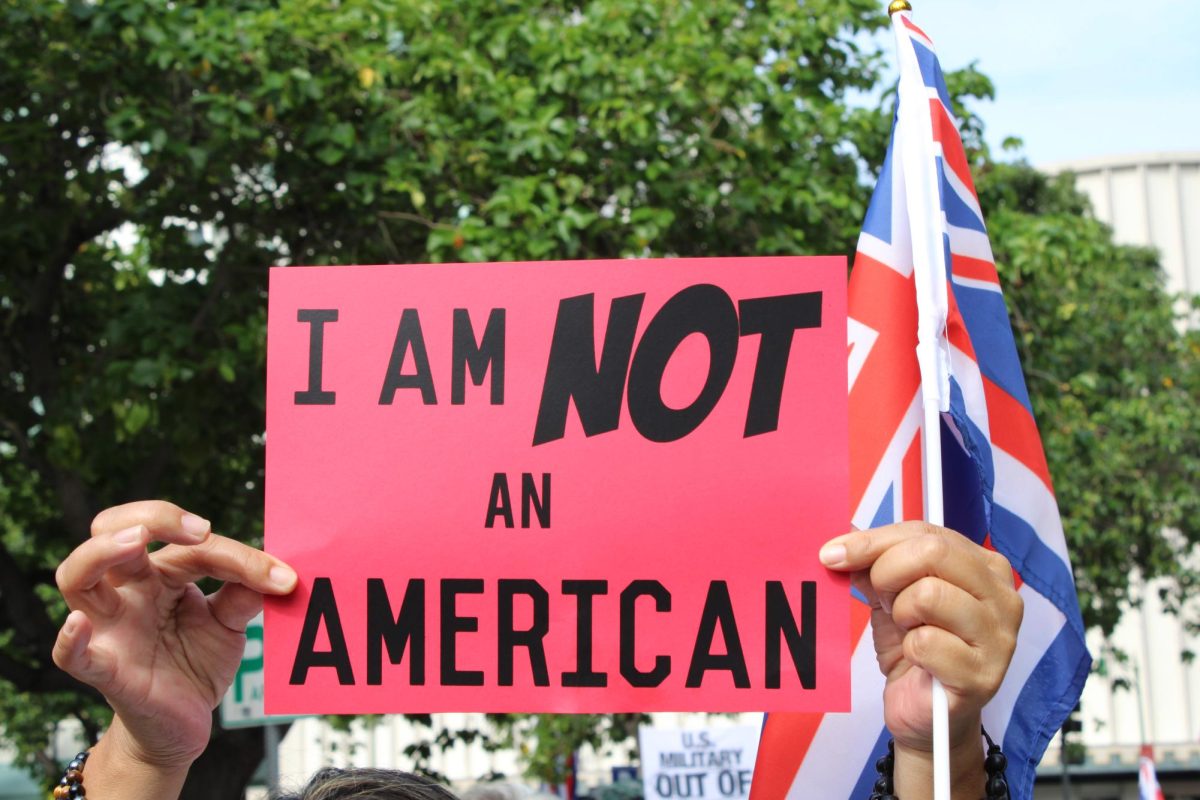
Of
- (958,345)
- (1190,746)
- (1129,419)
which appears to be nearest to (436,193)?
(958,345)

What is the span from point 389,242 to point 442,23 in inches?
48.6

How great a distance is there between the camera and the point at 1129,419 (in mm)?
15781

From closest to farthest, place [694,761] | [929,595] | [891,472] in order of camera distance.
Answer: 1. [929,595]
2. [891,472]
3. [694,761]

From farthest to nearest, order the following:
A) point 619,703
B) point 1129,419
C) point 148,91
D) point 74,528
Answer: point 1129,419 → point 74,528 → point 148,91 → point 619,703

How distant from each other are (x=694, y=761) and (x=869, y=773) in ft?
29.4

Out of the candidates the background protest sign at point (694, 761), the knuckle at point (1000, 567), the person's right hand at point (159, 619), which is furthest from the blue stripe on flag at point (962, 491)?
the background protest sign at point (694, 761)

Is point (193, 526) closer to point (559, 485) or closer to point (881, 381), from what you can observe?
point (559, 485)

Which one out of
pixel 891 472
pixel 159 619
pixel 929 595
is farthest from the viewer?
pixel 891 472

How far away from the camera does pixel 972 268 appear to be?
2.59m

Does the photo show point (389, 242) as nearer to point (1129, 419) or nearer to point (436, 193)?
point (436, 193)

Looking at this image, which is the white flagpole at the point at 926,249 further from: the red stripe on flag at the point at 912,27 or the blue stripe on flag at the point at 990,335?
the blue stripe on flag at the point at 990,335

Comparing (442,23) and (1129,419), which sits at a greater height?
(1129,419)

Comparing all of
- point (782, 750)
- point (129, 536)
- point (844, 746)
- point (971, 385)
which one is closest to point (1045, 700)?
point (844, 746)

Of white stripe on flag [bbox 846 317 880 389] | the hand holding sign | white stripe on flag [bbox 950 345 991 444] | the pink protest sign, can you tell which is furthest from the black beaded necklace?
white stripe on flag [bbox 846 317 880 389]
